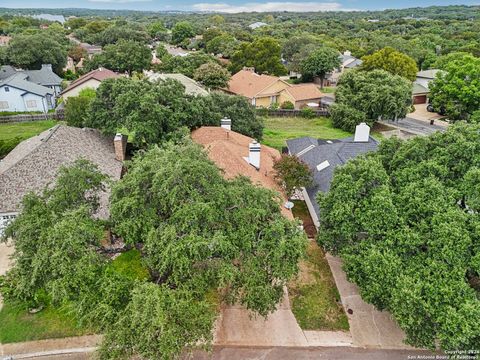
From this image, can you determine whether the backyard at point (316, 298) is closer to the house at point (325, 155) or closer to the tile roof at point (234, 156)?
the tile roof at point (234, 156)

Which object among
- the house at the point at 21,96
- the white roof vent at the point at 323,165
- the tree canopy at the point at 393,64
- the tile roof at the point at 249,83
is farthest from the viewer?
the tree canopy at the point at 393,64

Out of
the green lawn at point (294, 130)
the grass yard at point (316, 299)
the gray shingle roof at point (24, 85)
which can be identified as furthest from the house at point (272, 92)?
the grass yard at point (316, 299)

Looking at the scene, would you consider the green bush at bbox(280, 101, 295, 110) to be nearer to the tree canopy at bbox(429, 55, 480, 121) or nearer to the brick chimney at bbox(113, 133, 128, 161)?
the tree canopy at bbox(429, 55, 480, 121)

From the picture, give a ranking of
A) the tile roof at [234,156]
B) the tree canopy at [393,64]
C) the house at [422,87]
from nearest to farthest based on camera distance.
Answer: the tile roof at [234,156]
the tree canopy at [393,64]
the house at [422,87]

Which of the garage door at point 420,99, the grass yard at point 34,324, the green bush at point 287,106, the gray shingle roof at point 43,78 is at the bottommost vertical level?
the garage door at point 420,99

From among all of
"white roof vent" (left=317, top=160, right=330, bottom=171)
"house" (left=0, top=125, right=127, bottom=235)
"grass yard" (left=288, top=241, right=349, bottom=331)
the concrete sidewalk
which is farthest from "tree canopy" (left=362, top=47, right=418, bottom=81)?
the concrete sidewalk

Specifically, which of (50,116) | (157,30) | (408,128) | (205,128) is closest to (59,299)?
(205,128)
